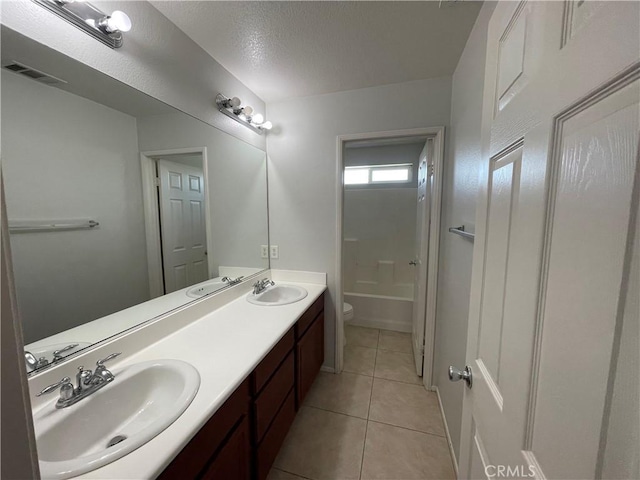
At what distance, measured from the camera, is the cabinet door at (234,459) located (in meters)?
0.82

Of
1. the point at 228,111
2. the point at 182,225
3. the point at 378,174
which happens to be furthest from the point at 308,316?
the point at 378,174

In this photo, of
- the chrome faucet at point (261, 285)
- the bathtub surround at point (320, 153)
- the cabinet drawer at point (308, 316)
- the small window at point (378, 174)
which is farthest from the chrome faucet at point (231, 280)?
the small window at point (378, 174)

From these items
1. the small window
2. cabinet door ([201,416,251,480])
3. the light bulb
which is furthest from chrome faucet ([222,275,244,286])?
the small window

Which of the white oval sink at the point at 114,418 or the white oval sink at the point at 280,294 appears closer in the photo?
the white oval sink at the point at 114,418

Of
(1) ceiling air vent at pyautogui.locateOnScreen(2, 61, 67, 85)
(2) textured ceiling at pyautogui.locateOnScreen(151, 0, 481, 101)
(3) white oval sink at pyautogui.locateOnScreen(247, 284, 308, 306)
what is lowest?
(3) white oval sink at pyautogui.locateOnScreen(247, 284, 308, 306)

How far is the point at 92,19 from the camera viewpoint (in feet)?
2.97

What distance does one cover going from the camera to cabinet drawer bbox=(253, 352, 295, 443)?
110cm

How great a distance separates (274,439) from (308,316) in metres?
0.70

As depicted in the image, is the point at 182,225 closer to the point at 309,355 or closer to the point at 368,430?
the point at 309,355

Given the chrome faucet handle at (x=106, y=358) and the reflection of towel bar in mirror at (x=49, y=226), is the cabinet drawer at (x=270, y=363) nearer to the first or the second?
the chrome faucet handle at (x=106, y=358)

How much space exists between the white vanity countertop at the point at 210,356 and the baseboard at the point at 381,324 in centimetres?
152

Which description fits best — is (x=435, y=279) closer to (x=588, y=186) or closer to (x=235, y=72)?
(x=588, y=186)

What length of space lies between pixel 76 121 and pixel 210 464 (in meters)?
1.29

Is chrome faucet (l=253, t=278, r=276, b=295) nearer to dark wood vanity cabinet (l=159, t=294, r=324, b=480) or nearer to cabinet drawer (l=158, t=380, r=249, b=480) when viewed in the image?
dark wood vanity cabinet (l=159, t=294, r=324, b=480)
